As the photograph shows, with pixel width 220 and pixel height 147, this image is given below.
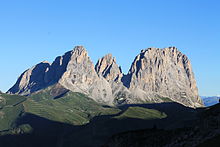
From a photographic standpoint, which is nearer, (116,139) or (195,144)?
(195,144)

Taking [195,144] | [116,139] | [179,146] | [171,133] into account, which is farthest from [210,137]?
[116,139]

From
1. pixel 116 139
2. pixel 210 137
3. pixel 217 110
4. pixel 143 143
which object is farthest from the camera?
pixel 116 139

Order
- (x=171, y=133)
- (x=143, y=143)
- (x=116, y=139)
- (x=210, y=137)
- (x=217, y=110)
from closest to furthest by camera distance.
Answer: (x=210, y=137)
(x=217, y=110)
(x=171, y=133)
(x=143, y=143)
(x=116, y=139)

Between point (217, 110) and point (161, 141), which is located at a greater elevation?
point (217, 110)

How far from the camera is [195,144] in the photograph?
98250 mm

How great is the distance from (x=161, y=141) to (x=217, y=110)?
1122 inches

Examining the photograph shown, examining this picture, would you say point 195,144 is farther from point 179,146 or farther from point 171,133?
point 171,133

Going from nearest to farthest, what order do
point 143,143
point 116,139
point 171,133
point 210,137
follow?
1. point 210,137
2. point 171,133
3. point 143,143
4. point 116,139

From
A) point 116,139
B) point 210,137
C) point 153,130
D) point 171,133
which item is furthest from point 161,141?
point 210,137

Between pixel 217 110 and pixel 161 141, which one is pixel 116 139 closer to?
pixel 161 141

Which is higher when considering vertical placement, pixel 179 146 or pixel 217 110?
pixel 217 110

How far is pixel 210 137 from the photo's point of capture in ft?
310

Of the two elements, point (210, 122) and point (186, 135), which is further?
point (186, 135)

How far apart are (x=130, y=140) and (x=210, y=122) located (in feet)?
137
